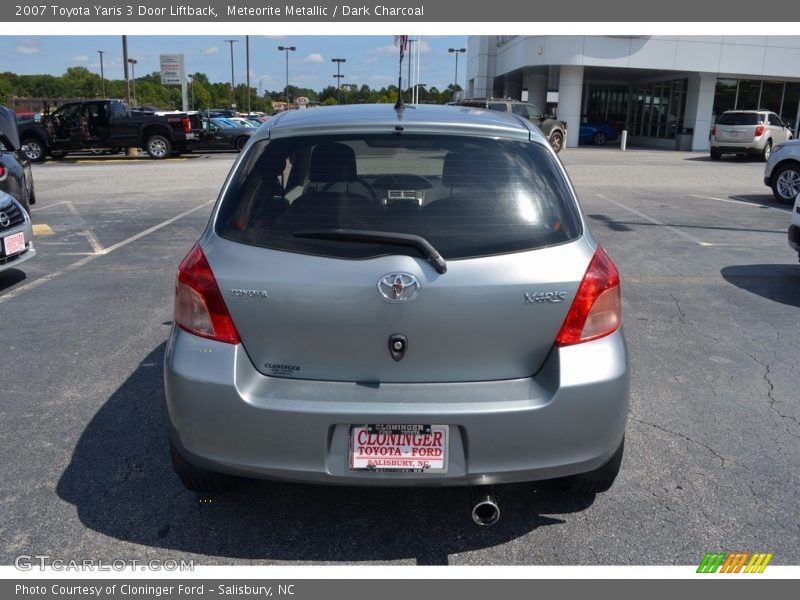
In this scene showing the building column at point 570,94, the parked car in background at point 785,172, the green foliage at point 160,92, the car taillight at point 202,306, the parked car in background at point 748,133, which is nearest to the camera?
the car taillight at point 202,306

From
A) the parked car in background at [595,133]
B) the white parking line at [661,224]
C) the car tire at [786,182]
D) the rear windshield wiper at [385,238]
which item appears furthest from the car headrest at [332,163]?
the parked car in background at [595,133]

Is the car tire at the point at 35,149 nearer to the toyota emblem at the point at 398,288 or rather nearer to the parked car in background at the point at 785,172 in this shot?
the parked car in background at the point at 785,172

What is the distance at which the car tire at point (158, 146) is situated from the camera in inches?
1051

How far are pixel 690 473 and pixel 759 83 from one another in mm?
40394

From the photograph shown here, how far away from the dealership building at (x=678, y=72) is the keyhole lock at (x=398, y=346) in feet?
120

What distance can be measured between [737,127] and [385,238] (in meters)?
27.9

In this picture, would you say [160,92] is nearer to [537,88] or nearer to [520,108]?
[537,88]

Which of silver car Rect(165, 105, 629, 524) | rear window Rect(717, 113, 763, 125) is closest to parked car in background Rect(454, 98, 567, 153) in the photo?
rear window Rect(717, 113, 763, 125)

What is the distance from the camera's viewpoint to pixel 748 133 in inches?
1053

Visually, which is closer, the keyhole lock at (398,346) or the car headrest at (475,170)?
the keyhole lock at (398,346)

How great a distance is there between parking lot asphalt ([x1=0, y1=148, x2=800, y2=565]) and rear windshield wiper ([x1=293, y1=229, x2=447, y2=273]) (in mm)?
1216

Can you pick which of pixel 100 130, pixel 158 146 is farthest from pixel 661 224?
pixel 100 130

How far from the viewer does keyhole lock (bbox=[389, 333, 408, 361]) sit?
2801mm
